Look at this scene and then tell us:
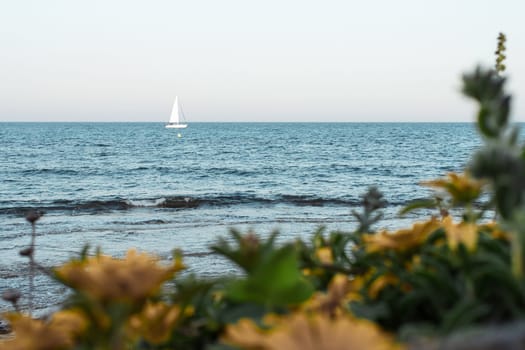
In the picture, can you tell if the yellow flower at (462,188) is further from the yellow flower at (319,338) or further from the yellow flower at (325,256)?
the yellow flower at (319,338)

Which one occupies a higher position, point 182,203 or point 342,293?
point 342,293

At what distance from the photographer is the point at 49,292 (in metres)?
6.91

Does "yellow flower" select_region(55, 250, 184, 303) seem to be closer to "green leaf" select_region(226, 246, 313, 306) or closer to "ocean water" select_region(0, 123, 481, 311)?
"green leaf" select_region(226, 246, 313, 306)

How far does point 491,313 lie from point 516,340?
0.28 meters

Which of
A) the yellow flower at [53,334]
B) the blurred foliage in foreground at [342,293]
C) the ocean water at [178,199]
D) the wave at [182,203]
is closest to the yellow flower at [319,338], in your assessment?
the blurred foliage in foreground at [342,293]

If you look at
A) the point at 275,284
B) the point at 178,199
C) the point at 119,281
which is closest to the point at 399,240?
the point at 275,284

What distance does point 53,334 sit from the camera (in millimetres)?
703

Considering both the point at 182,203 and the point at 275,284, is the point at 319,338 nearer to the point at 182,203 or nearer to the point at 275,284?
the point at 275,284

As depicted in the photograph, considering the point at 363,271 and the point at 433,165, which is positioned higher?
the point at 363,271

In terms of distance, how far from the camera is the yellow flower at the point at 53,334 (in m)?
0.69

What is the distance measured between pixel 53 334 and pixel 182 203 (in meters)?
15.1

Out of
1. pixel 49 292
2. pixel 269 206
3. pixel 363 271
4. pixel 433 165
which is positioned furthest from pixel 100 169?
pixel 363 271

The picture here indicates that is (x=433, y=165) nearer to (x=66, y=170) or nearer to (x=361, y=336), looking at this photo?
(x=66, y=170)

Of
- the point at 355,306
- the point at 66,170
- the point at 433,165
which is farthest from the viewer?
the point at 433,165
